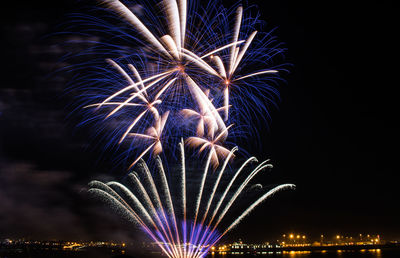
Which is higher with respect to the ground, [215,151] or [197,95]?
[197,95]

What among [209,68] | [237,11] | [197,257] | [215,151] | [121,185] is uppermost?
[237,11]

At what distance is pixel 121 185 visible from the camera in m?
21.4

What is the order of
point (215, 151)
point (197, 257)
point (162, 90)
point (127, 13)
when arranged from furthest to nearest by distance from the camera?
point (197, 257) → point (215, 151) → point (162, 90) → point (127, 13)

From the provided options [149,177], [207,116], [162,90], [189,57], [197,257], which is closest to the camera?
[189,57]

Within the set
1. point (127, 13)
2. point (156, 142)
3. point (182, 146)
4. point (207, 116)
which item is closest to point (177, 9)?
point (127, 13)

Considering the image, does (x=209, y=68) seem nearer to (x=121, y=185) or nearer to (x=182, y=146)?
(x=182, y=146)

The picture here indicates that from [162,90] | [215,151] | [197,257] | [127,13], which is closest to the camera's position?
[127,13]

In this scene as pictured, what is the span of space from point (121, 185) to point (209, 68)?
10.3m

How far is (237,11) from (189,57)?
3499 millimetres

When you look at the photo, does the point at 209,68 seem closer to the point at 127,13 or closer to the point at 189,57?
the point at 189,57

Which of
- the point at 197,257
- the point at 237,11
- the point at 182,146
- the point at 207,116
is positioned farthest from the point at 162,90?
the point at 197,257

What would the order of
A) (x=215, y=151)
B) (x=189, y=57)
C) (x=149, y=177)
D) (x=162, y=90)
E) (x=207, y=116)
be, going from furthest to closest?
(x=149, y=177) < (x=215, y=151) < (x=207, y=116) < (x=162, y=90) < (x=189, y=57)

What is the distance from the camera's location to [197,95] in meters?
16.8

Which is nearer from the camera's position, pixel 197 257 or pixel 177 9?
pixel 177 9
